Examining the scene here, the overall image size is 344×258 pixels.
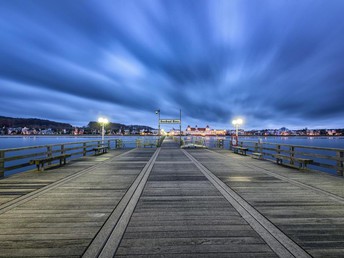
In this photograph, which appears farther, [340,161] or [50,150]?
[50,150]

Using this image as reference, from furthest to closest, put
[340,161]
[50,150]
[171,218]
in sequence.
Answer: [50,150] → [340,161] → [171,218]

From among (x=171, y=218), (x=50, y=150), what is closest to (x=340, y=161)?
(x=171, y=218)

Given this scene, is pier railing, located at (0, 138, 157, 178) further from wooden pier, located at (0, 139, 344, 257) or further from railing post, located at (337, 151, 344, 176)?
railing post, located at (337, 151, 344, 176)

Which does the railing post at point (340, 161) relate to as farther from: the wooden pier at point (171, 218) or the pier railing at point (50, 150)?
the pier railing at point (50, 150)

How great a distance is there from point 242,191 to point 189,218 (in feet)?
9.17

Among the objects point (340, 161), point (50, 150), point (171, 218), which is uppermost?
point (50, 150)

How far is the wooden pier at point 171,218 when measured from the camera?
3404mm

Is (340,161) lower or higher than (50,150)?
lower

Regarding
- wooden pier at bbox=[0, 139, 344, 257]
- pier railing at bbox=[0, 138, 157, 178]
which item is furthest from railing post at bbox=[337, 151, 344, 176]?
pier railing at bbox=[0, 138, 157, 178]

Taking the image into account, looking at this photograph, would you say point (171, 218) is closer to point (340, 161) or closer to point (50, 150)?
point (340, 161)

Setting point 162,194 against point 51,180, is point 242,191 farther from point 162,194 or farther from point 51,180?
point 51,180

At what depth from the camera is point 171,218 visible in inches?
181

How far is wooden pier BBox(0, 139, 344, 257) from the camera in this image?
11.2 ft

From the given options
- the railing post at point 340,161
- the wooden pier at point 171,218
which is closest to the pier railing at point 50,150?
the wooden pier at point 171,218
